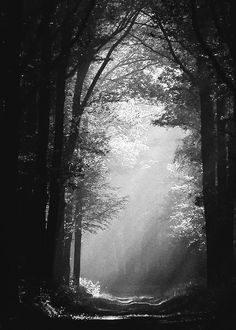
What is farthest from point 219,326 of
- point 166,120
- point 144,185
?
point 144,185

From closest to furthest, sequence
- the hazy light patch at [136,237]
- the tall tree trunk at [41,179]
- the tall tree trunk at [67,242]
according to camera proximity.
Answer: the tall tree trunk at [41,179] → the tall tree trunk at [67,242] → the hazy light patch at [136,237]

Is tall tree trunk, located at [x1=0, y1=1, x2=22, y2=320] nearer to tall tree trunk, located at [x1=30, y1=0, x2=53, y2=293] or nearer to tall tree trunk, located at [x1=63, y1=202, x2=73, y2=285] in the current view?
tall tree trunk, located at [x1=30, y1=0, x2=53, y2=293]

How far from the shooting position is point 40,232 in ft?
40.1

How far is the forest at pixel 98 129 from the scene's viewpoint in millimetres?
7598

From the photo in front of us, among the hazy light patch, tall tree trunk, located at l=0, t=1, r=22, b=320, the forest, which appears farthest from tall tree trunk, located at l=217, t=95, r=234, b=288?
the hazy light patch

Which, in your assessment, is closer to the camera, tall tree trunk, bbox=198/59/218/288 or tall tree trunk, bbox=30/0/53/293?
tall tree trunk, bbox=30/0/53/293

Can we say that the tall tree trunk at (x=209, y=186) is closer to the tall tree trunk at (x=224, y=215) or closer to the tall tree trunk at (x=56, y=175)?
the tall tree trunk at (x=224, y=215)

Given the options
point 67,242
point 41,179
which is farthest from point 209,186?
point 67,242

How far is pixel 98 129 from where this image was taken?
24.0 m

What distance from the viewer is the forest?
7598 millimetres

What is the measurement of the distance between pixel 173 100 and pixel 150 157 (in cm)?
6011

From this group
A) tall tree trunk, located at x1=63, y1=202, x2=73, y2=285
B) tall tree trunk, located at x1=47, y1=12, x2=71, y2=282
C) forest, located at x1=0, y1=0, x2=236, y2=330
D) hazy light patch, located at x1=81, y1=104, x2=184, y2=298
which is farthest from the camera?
hazy light patch, located at x1=81, y1=104, x2=184, y2=298

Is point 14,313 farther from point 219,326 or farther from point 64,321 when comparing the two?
point 219,326

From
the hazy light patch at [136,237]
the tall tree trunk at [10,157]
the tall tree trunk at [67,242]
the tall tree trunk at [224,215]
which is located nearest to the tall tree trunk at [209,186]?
the tall tree trunk at [224,215]
